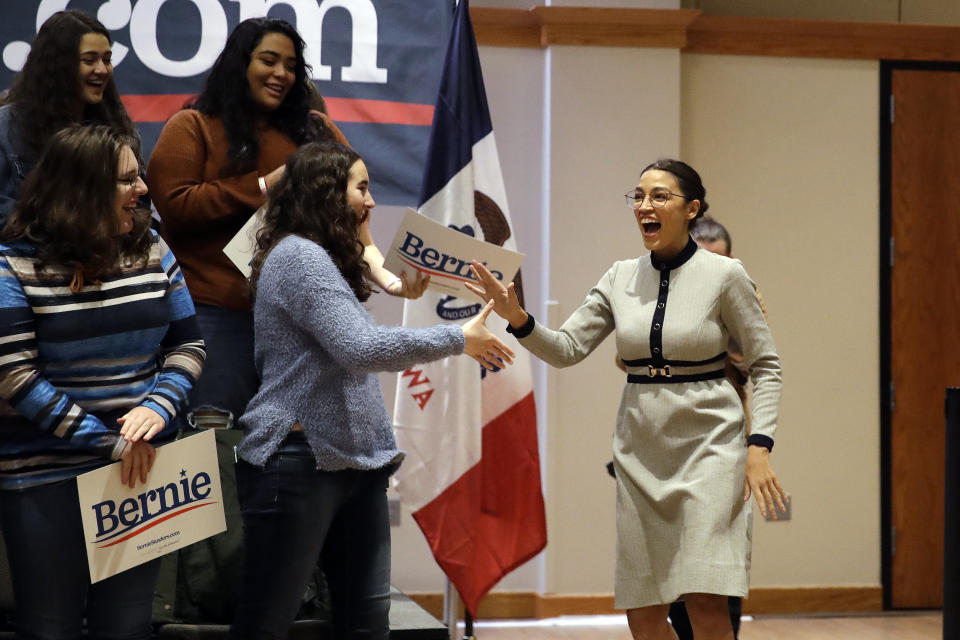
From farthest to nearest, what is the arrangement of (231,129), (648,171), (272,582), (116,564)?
1. (231,129)
2. (648,171)
3. (272,582)
4. (116,564)

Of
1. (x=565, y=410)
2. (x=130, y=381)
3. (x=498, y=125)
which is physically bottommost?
(x=565, y=410)

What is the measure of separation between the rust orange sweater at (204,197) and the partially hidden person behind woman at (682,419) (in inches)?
29.3

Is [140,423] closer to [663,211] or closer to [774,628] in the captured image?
[663,211]

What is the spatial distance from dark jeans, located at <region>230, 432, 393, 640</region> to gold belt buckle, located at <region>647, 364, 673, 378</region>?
30.6 inches

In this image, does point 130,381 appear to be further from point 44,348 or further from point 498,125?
point 498,125

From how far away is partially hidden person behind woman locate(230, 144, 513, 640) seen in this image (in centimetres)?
221

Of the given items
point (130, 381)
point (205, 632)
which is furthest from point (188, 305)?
point (205, 632)

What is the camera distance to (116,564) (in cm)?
206

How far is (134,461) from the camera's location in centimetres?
209

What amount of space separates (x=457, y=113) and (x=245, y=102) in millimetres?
1045

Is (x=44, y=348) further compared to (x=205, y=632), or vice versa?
(x=205, y=632)

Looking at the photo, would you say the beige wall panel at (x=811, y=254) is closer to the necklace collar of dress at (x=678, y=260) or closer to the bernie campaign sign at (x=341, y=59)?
the bernie campaign sign at (x=341, y=59)

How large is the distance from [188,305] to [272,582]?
0.63 m

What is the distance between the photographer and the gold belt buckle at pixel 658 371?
8.80 ft
